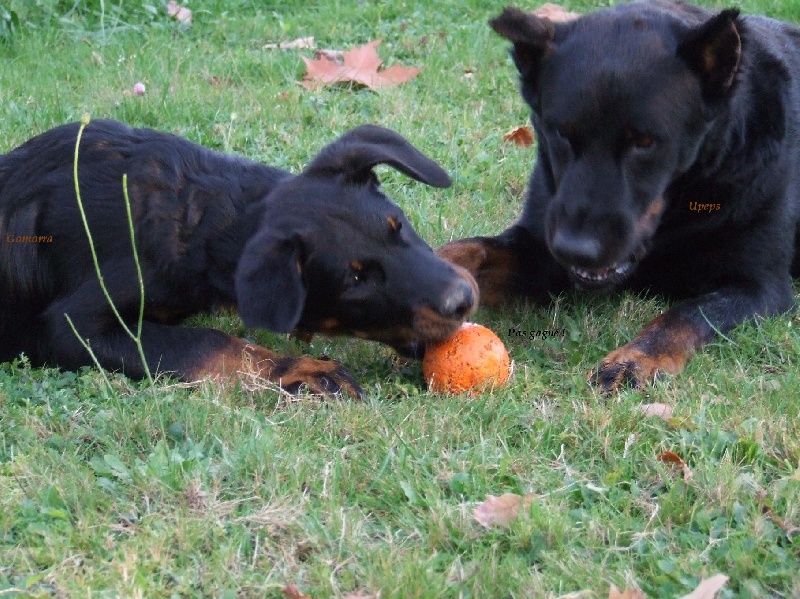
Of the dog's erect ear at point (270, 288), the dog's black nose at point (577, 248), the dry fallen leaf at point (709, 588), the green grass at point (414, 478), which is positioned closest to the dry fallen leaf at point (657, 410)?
the green grass at point (414, 478)

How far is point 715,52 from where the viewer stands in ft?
11.5

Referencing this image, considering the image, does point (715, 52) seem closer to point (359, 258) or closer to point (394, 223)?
point (394, 223)

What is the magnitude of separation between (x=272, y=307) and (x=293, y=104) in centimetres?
322

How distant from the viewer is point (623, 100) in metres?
3.42

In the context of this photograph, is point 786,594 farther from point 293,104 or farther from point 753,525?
point 293,104

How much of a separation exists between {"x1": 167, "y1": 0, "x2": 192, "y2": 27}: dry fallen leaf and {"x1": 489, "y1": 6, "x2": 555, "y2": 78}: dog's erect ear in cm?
451

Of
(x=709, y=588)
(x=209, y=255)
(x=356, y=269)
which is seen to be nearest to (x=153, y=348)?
(x=209, y=255)

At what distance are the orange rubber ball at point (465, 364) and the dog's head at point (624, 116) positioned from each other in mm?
461

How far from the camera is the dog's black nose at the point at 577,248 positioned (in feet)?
11.5

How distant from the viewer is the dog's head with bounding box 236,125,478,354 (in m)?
3.34

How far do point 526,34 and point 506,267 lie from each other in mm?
1001

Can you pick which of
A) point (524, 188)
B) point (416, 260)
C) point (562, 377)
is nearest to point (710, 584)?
point (562, 377)

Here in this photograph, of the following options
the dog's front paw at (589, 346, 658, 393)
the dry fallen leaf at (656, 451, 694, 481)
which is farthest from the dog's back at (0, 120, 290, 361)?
the dry fallen leaf at (656, 451, 694, 481)

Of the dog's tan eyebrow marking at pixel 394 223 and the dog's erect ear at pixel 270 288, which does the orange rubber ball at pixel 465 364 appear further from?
the dog's erect ear at pixel 270 288
